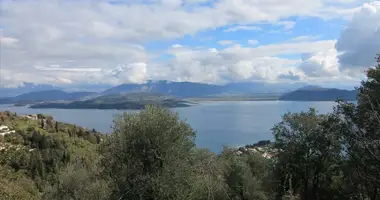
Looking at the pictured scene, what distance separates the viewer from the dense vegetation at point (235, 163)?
14.3m

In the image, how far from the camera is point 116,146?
603 inches

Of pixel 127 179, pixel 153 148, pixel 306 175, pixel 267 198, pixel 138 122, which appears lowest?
pixel 267 198

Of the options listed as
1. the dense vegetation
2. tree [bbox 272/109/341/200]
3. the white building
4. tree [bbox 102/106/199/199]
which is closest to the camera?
the dense vegetation

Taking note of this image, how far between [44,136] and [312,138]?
87870 mm

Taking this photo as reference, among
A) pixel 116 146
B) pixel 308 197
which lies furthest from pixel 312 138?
pixel 116 146

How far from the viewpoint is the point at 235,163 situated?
79.7 feet

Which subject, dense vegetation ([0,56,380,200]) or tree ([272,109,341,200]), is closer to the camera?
dense vegetation ([0,56,380,200])

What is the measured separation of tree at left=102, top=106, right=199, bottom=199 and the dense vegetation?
41 millimetres

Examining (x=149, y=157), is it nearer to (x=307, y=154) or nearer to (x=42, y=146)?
(x=307, y=154)

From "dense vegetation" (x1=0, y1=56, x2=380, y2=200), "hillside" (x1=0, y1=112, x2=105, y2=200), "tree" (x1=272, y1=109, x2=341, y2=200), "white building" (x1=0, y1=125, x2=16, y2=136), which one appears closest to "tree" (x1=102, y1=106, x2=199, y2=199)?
"dense vegetation" (x1=0, y1=56, x2=380, y2=200)

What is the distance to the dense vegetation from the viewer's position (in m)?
14.3

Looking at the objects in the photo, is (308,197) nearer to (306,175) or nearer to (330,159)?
(306,175)

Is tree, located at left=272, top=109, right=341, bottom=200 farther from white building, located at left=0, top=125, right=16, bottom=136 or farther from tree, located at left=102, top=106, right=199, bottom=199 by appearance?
white building, located at left=0, top=125, right=16, bottom=136

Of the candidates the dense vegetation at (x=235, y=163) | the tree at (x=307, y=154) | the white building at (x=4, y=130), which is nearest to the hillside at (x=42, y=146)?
the white building at (x=4, y=130)
